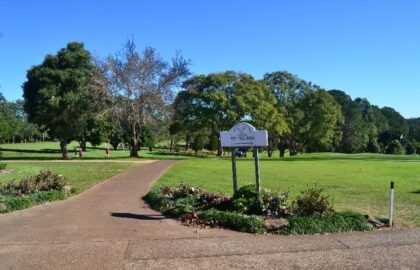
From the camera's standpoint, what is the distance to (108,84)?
4466 centimetres

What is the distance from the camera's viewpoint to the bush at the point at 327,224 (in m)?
9.64

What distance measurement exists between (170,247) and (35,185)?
7.82m

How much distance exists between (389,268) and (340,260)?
73cm

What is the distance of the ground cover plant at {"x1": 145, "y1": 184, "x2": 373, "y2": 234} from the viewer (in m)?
9.78

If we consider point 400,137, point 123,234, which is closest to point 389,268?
point 123,234

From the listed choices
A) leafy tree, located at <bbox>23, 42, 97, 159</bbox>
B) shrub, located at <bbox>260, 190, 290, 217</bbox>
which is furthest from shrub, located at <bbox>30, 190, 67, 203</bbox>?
leafy tree, located at <bbox>23, 42, 97, 159</bbox>

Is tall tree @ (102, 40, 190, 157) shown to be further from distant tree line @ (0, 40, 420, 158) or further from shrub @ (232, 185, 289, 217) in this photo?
shrub @ (232, 185, 289, 217)

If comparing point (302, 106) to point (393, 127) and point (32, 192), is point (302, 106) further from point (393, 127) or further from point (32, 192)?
point (393, 127)

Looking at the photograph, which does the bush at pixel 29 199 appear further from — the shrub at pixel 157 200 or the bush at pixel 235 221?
the bush at pixel 235 221

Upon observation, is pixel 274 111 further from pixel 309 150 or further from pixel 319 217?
pixel 319 217

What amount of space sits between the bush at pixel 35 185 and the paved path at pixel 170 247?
9.49ft

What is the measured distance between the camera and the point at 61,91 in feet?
148

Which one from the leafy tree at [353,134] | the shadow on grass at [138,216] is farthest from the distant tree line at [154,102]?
the shadow on grass at [138,216]

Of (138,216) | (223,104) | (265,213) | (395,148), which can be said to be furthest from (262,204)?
(395,148)
